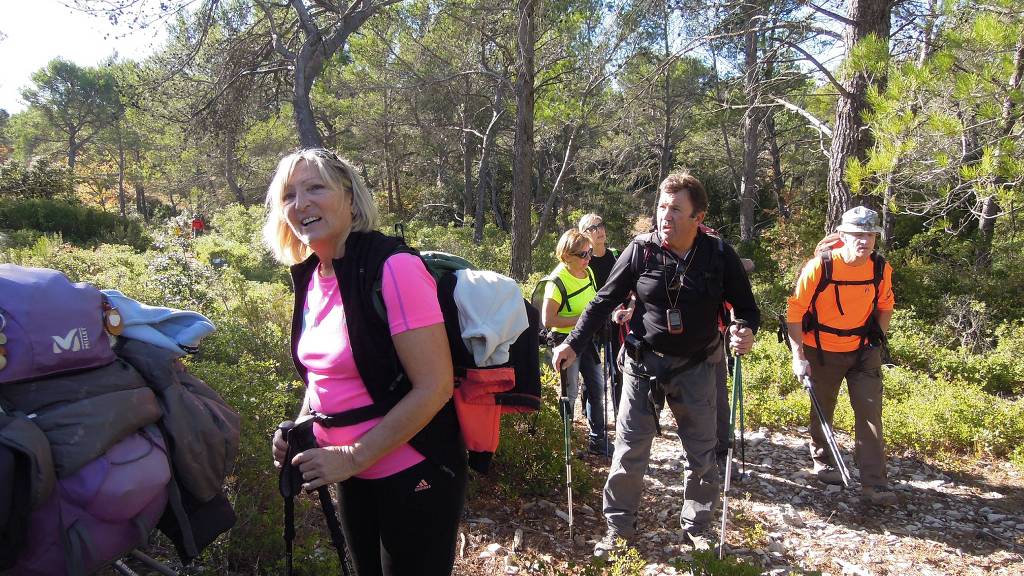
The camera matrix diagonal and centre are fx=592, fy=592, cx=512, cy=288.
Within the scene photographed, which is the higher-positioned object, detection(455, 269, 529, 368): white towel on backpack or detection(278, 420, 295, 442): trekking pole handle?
detection(455, 269, 529, 368): white towel on backpack

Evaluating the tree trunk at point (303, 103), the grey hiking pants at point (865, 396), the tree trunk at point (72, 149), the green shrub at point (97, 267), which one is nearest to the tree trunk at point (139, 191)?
the tree trunk at point (72, 149)

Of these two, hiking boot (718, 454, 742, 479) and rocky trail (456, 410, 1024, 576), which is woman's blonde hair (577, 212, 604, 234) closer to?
rocky trail (456, 410, 1024, 576)

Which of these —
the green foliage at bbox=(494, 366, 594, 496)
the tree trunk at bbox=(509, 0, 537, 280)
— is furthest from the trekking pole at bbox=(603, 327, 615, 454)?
the tree trunk at bbox=(509, 0, 537, 280)

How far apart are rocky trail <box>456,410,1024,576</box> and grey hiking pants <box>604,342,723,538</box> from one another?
300mm

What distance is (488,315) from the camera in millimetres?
1652

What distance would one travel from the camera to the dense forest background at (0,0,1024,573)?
174 inches

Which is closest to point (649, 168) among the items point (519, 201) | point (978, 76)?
point (519, 201)

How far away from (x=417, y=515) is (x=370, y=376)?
439mm

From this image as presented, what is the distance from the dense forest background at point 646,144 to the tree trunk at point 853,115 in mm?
20

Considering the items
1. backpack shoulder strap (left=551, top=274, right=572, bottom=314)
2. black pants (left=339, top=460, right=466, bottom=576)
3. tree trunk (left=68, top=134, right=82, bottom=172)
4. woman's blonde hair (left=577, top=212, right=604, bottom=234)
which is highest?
tree trunk (left=68, top=134, right=82, bottom=172)

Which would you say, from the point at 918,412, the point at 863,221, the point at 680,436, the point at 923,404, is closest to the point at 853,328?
the point at 863,221

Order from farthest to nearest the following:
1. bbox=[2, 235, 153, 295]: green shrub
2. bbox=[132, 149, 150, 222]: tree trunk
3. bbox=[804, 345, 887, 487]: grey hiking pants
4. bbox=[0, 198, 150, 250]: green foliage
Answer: bbox=[132, 149, 150, 222]: tree trunk, bbox=[0, 198, 150, 250]: green foliage, bbox=[2, 235, 153, 295]: green shrub, bbox=[804, 345, 887, 487]: grey hiking pants

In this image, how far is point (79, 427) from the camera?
60.3 inches

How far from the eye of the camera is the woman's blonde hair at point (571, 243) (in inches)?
180
